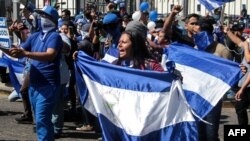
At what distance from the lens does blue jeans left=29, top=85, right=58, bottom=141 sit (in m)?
6.75

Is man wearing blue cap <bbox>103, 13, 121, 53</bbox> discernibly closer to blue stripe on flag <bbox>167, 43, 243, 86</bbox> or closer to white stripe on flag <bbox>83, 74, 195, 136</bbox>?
blue stripe on flag <bbox>167, 43, 243, 86</bbox>

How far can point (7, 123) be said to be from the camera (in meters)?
9.94

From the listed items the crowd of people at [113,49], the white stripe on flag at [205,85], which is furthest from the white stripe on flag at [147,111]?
the white stripe on flag at [205,85]

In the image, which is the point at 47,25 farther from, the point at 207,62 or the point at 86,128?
the point at 86,128

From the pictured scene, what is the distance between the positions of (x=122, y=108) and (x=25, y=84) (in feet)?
11.8

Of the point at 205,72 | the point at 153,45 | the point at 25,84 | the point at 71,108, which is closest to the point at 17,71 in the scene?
the point at 71,108

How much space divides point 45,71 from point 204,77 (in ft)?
6.24

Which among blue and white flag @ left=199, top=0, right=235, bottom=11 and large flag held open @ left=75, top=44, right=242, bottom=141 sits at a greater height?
blue and white flag @ left=199, top=0, right=235, bottom=11

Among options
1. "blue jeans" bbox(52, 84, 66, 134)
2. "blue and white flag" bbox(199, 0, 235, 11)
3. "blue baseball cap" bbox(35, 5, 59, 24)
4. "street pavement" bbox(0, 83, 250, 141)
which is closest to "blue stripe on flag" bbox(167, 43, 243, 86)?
"blue baseball cap" bbox(35, 5, 59, 24)

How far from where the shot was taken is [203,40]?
7.32 meters

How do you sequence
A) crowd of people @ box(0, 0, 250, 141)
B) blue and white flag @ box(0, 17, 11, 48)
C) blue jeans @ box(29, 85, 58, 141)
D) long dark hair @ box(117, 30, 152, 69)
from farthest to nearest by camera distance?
blue and white flag @ box(0, 17, 11, 48), blue jeans @ box(29, 85, 58, 141), crowd of people @ box(0, 0, 250, 141), long dark hair @ box(117, 30, 152, 69)

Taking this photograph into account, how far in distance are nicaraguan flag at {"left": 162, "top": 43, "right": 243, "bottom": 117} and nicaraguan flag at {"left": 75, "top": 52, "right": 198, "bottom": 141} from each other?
1.52 ft

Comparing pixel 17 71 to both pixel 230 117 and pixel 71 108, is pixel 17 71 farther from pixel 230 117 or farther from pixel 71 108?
pixel 230 117

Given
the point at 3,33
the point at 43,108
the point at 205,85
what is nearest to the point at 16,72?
the point at 3,33
